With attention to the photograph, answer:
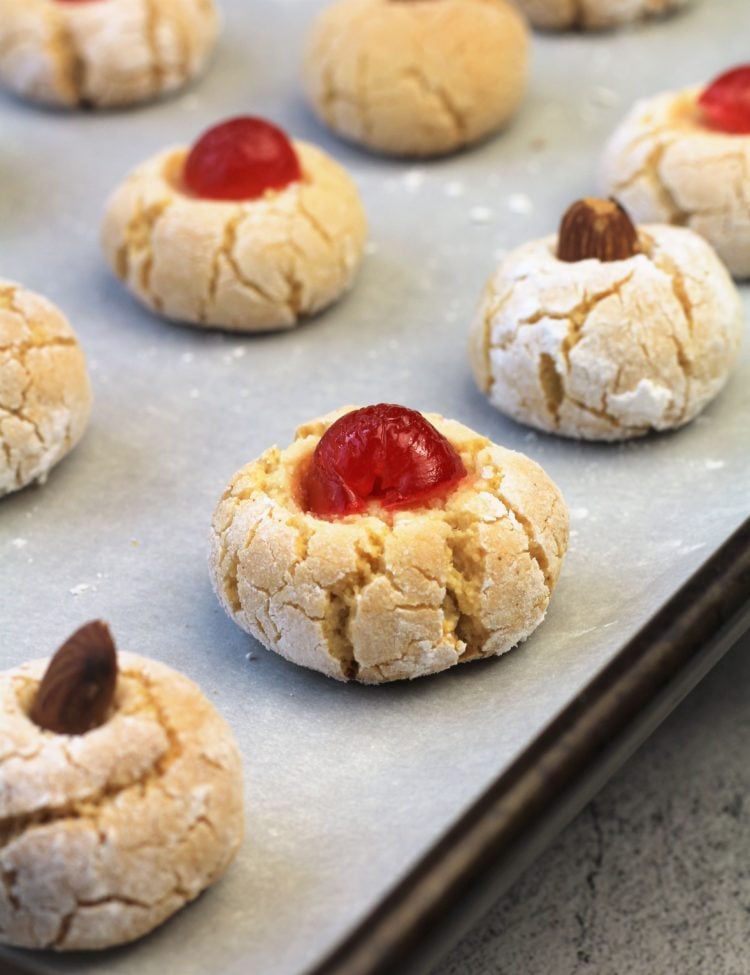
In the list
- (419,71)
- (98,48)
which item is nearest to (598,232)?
(419,71)

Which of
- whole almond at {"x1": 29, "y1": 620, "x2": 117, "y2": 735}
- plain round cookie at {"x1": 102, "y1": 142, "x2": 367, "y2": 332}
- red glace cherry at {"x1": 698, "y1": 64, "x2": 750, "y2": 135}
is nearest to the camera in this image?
whole almond at {"x1": 29, "y1": 620, "x2": 117, "y2": 735}

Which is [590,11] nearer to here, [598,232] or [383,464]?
[598,232]

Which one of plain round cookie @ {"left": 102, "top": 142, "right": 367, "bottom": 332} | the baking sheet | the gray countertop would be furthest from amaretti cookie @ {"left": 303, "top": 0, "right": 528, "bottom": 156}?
the gray countertop

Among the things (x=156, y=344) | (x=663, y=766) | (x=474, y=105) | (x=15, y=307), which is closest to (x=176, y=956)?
(x=663, y=766)

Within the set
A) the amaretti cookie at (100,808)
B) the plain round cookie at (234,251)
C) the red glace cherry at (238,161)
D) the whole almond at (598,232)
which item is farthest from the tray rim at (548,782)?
the red glace cherry at (238,161)

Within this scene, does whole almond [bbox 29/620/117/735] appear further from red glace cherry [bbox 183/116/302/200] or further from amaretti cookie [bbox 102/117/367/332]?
red glace cherry [bbox 183/116/302/200]
